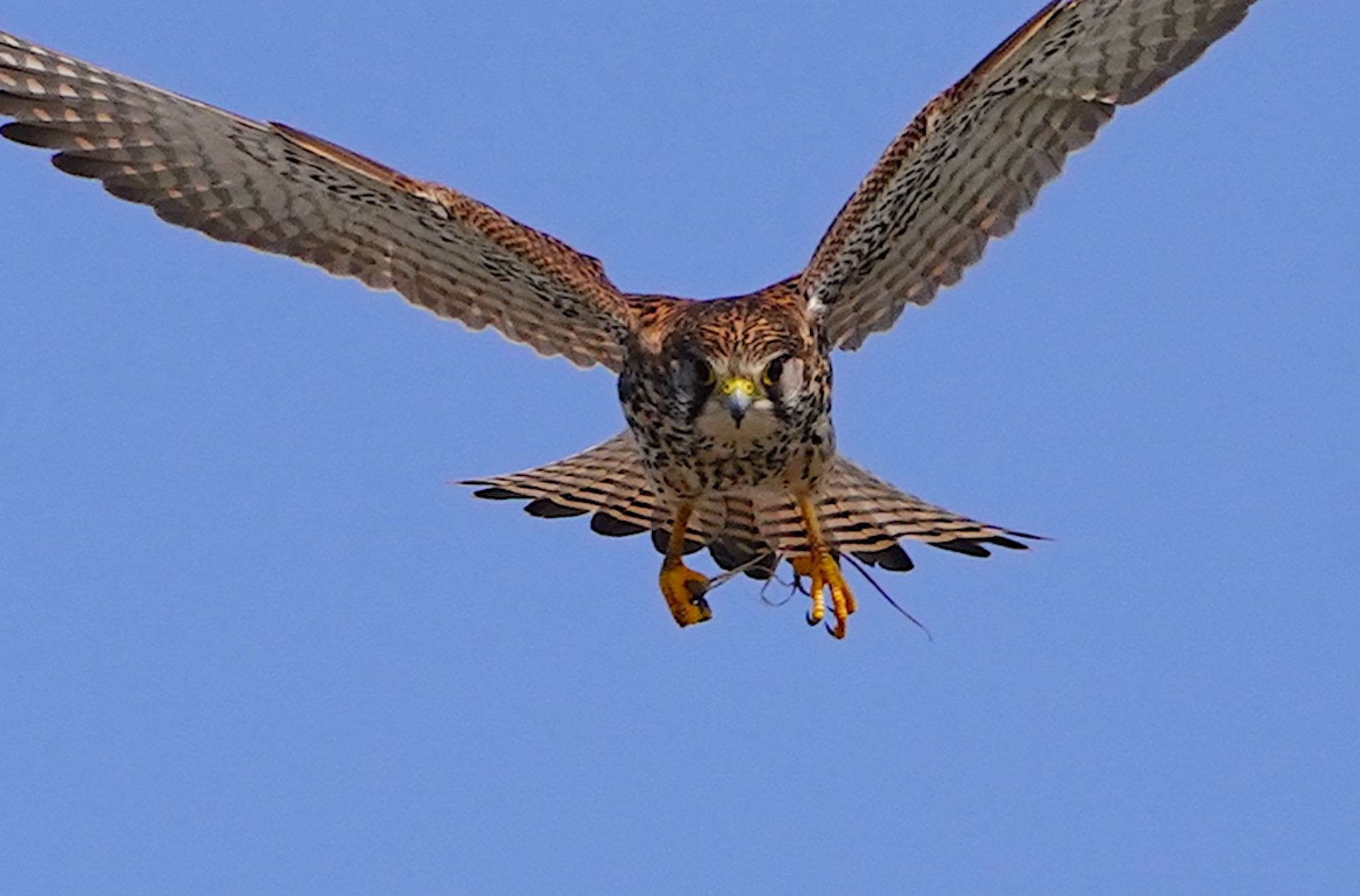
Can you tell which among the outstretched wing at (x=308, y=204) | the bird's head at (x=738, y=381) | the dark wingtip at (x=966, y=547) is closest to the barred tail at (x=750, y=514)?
the dark wingtip at (x=966, y=547)

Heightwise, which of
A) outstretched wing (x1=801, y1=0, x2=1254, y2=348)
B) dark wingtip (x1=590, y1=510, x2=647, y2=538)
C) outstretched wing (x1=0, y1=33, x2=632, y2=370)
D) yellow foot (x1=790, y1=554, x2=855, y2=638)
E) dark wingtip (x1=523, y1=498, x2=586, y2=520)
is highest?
outstretched wing (x1=0, y1=33, x2=632, y2=370)

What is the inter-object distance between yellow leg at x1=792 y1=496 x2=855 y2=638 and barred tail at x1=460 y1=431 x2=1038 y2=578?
67 mm

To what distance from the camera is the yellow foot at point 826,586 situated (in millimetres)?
8273

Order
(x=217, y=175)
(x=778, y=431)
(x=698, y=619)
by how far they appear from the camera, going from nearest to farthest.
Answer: (x=778, y=431) < (x=698, y=619) < (x=217, y=175)

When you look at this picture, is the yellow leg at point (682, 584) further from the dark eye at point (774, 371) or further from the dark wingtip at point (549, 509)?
the dark eye at point (774, 371)

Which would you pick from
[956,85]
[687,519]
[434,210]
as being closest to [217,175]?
[434,210]

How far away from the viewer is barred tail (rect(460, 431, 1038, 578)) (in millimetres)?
8672

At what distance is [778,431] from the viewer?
782cm

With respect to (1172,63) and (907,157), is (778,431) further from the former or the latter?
(1172,63)

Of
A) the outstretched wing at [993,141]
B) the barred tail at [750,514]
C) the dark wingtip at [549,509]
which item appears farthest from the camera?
the dark wingtip at [549,509]

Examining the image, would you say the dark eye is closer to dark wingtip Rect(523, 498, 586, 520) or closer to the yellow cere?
the yellow cere

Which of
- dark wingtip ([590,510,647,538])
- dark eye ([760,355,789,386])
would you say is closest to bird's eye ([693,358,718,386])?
dark eye ([760,355,789,386])

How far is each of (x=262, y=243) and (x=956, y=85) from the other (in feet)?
8.43

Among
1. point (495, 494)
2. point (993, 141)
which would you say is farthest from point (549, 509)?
point (993, 141)
